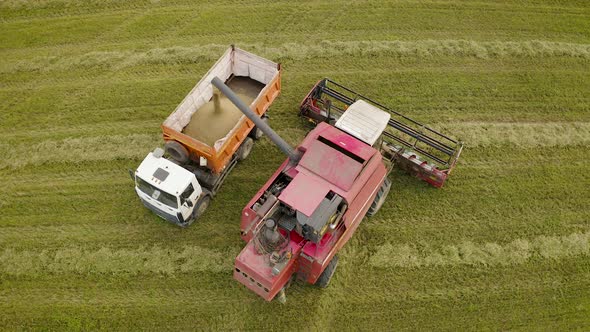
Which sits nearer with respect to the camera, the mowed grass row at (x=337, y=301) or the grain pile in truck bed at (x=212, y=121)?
the mowed grass row at (x=337, y=301)

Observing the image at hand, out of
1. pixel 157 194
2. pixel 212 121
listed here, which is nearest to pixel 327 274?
pixel 157 194

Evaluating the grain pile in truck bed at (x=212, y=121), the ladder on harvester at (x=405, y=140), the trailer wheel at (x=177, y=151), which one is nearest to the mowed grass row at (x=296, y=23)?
the ladder on harvester at (x=405, y=140)

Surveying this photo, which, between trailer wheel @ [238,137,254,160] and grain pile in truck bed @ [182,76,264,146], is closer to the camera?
grain pile in truck bed @ [182,76,264,146]

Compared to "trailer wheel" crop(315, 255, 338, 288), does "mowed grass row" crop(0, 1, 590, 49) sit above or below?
above

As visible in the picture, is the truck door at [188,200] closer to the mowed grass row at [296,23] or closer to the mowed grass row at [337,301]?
the mowed grass row at [337,301]

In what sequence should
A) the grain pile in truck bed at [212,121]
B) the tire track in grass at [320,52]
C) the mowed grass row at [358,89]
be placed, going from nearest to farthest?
the grain pile in truck bed at [212,121]
the mowed grass row at [358,89]
the tire track in grass at [320,52]

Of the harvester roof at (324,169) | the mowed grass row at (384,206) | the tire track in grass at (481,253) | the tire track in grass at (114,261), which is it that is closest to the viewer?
the harvester roof at (324,169)

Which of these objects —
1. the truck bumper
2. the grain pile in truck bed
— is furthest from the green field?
the grain pile in truck bed

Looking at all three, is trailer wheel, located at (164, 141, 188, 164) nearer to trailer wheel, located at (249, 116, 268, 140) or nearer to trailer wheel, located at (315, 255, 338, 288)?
trailer wheel, located at (249, 116, 268, 140)
